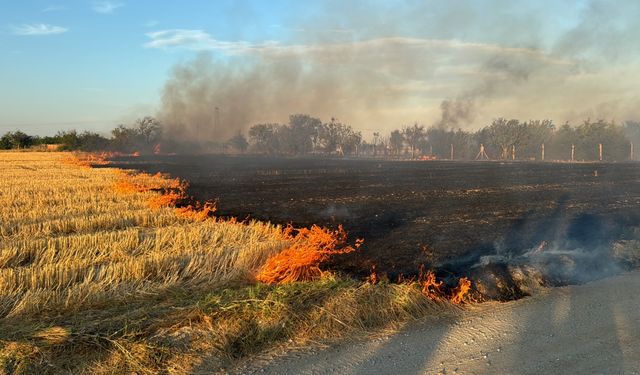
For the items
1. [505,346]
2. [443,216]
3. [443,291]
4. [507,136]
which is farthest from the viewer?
[507,136]

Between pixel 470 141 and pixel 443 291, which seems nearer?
pixel 443 291

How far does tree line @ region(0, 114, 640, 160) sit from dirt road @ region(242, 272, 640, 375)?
72.5 metres

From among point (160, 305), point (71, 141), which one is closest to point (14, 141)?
point (71, 141)

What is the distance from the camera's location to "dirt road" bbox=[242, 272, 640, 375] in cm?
437

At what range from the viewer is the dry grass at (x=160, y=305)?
14.9 feet

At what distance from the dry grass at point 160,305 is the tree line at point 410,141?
2891 inches

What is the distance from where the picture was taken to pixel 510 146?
80.8m

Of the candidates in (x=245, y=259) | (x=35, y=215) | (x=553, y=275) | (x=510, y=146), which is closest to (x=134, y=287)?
(x=245, y=259)

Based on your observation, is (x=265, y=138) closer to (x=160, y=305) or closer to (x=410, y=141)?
(x=410, y=141)

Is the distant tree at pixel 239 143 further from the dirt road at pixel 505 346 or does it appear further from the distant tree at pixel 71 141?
the dirt road at pixel 505 346

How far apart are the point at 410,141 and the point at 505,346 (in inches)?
4307

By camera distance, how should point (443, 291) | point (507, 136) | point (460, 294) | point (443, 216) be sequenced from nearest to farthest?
1. point (460, 294)
2. point (443, 291)
3. point (443, 216)
4. point (507, 136)

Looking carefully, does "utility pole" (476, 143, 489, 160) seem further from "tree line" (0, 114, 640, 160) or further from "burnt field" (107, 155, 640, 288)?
"burnt field" (107, 155, 640, 288)

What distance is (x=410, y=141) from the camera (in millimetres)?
111812
